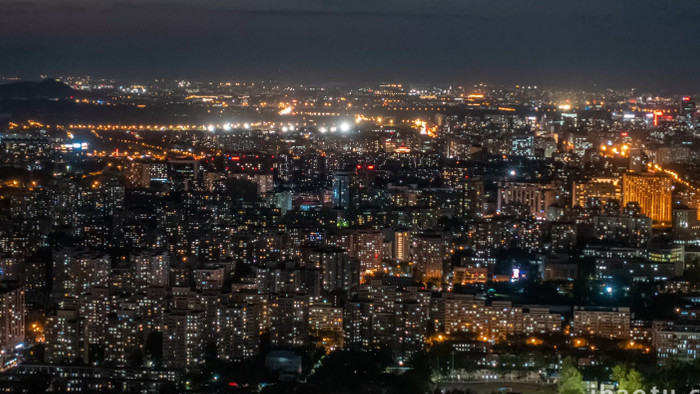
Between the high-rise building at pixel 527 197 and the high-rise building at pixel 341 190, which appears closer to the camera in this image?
the high-rise building at pixel 527 197

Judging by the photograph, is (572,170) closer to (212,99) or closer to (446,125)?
(446,125)

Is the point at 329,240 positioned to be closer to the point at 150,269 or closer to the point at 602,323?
the point at 150,269

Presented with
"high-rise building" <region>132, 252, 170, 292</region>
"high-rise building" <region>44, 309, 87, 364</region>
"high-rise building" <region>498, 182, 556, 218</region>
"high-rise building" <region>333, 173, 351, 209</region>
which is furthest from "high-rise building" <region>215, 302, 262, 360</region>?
"high-rise building" <region>498, 182, 556, 218</region>

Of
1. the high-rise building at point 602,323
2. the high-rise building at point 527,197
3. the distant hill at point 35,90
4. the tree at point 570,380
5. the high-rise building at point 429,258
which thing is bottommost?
the tree at point 570,380

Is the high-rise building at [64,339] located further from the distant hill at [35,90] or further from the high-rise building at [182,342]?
the distant hill at [35,90]

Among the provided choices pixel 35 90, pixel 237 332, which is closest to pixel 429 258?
pixel 237 332

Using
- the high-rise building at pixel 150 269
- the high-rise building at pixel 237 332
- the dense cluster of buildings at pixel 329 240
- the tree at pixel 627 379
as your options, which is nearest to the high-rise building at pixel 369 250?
the dense cluster of buildings at pixel 329 240

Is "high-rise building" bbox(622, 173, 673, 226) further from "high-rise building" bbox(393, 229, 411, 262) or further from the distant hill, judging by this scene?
the distant hill
